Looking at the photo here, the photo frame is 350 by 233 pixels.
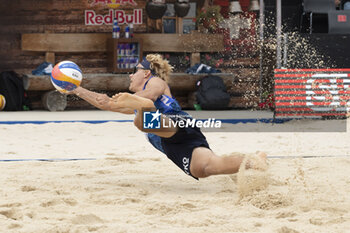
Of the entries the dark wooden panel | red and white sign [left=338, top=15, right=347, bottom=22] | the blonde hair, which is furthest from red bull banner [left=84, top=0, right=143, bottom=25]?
the blonde hair

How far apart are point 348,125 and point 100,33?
616 cm

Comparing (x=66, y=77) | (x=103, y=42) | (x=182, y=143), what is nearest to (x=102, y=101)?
(x=66, y=77)

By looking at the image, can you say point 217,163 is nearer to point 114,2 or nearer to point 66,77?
point 66,77

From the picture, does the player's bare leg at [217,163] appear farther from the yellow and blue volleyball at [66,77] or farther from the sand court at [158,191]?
the yellow and blue volleyball at [66,77]

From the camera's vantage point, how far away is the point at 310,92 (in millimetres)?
10156

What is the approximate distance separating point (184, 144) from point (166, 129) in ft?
0.70

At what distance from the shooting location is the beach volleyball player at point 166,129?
4.28 metres

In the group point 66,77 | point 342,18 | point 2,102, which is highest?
point 342,18

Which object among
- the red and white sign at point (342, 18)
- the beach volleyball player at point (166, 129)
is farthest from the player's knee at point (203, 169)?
the red and white sign at point (342, 18)

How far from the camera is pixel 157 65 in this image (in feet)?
16.3

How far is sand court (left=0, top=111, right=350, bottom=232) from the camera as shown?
3.47m

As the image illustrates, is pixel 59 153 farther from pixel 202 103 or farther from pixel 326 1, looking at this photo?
pixel 326 1

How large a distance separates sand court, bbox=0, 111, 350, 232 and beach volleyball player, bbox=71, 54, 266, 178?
6.7 inches

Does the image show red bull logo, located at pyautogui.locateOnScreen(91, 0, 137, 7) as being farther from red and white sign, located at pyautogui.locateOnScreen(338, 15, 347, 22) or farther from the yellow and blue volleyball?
the yellow and blue volleyball
